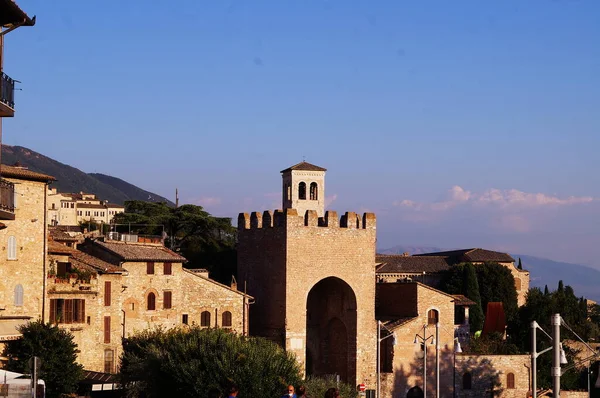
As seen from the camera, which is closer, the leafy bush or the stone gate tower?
the leafy bush

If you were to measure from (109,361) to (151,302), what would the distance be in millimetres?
4252

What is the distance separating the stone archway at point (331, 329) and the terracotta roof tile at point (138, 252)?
1016 cm

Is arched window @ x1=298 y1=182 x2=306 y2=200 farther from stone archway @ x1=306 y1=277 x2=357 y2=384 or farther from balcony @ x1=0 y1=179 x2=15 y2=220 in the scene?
balcony @ x1=0 y1=179 x2=15 y2=220

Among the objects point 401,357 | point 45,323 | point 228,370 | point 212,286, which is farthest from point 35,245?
point 401,357

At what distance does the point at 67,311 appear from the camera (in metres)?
45.5

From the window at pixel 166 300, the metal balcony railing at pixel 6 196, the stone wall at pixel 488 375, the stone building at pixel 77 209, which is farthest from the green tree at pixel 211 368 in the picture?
the stone building at pixel 77 209

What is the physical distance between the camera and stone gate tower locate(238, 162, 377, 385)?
56.7 m

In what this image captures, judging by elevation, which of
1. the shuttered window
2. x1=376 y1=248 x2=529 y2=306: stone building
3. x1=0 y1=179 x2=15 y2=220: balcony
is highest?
x1=376 y1=248 x2=529 y2=306: stone building

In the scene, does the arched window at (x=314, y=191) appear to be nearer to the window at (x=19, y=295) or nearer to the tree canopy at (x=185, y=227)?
the tree canopy at (x=185, y=227)

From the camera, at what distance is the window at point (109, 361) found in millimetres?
47531

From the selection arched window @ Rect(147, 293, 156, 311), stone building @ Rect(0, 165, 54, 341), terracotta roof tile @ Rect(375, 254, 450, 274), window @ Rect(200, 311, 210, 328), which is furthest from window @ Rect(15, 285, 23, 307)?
terracotta roof tile @ Rect(375, 254, 450, 274)

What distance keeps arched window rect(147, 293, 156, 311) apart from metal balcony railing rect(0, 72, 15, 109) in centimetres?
2845

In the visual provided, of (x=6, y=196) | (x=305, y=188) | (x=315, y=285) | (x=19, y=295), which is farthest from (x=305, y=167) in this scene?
(x=6, y=196)

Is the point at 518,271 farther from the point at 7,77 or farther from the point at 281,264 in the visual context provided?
the point at 7,77
